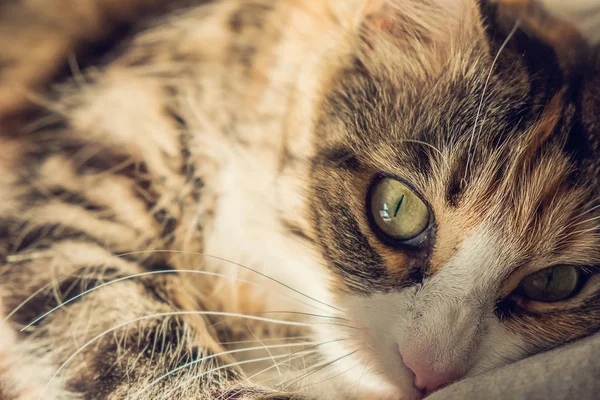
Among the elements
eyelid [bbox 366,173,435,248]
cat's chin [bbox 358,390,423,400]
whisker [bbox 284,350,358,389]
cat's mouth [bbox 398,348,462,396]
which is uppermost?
eyelid [bbox 366,173,435,248]

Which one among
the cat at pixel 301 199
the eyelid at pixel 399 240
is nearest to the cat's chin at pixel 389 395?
the cat at pixel 301 199

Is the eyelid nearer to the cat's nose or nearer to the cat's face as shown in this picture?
the cat's face

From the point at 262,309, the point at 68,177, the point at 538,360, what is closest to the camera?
the point at 538,360

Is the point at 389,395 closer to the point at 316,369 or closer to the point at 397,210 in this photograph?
the point at 316,369

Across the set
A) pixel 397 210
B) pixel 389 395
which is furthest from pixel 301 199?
pixel 389 395

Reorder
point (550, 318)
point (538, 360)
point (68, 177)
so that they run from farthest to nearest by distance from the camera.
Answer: point (68, 177)
point (550, 318)
point (538, 360)

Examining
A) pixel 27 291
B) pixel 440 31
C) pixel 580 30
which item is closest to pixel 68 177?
pixel 27 291

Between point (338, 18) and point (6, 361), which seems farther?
point (338, 18)

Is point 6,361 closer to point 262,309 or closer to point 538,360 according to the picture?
point 262,309

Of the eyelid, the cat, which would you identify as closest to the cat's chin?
the cat
